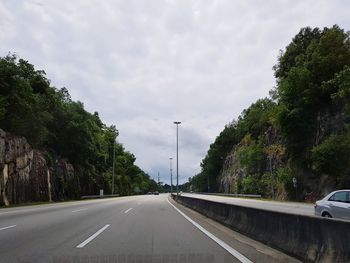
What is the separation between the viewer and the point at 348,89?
167ft

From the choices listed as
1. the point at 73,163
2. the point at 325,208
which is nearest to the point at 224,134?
the point at 73,163

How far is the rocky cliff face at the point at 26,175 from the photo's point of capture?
147 ft

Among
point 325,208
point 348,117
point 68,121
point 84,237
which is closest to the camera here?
point 84,237

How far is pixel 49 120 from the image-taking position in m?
64.8

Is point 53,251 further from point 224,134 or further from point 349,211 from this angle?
point 224,134

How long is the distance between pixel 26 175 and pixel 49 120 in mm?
15079

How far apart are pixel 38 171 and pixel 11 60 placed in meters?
12.9

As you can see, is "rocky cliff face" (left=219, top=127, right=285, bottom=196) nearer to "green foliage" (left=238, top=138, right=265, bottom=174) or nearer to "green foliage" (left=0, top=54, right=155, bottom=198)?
"green foliage" (left=238, top=138, right=265, bottom=174)

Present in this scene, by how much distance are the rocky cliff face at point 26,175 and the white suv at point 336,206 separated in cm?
3193

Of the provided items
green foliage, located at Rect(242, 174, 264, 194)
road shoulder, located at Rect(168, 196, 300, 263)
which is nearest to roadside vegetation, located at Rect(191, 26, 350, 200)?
green foliage, located at Rect(242, 174, 264, 194)

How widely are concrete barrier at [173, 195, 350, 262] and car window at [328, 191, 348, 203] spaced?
3.57 m

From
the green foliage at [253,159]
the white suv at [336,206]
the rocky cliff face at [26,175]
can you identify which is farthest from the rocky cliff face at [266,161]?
the white suv at [336,206]

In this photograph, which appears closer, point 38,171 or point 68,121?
point 38,171

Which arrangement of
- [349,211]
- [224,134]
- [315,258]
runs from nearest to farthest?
[315,258] → [349,211] → [224,134]
